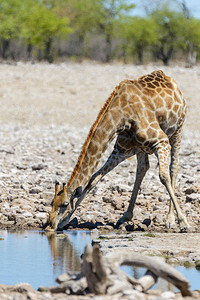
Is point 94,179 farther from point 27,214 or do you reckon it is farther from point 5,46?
point 5,46

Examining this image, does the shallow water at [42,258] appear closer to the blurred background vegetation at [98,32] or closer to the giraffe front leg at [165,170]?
the giraffe front leg at [165,170]

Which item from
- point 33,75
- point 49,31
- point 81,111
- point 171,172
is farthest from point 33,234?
point 49,31

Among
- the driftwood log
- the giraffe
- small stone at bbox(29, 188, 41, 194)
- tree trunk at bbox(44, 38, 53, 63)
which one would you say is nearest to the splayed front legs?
the giraffe

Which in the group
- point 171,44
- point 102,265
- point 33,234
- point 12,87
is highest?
point 171,44

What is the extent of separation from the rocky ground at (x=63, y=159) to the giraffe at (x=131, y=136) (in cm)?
83

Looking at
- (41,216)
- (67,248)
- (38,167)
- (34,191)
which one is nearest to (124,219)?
(41,216)

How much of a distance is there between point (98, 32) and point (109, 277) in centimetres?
6006

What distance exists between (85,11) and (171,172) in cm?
5294

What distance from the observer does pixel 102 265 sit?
534cm

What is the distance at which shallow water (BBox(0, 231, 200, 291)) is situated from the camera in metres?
7.02

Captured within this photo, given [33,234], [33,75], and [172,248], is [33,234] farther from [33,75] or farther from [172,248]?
[33,75]

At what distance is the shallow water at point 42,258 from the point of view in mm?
7023

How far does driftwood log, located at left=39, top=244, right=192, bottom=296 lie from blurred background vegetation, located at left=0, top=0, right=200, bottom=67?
48.6 meters

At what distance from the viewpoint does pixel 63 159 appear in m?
15.6
